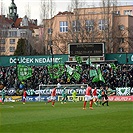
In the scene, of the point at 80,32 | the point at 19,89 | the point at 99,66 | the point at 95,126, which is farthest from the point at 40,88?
the point at 95,126

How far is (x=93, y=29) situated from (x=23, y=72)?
33.5 m

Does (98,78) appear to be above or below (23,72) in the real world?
below

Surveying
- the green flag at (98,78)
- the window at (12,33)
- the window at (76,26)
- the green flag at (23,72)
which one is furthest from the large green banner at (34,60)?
the window at (12,33)

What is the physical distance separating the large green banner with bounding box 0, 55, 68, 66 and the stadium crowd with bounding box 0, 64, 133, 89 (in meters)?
1.26

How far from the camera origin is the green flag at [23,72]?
67.7 m

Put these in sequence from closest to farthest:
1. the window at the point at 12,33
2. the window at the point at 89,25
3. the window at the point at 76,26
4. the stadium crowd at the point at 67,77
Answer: the stadium crowd at the point at 67,77
the window at the point at 76,26
the window at the point at 89,25
the window at the point at 12,33

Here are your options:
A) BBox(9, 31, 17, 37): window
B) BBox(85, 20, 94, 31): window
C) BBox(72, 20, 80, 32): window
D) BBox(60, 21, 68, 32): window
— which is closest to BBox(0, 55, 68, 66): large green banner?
BBox(72, 20, 80, 32): window

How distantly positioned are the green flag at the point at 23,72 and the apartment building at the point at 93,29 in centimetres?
2430

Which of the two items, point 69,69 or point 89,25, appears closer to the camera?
point 69,69

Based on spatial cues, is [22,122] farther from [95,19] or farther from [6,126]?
[95,19]

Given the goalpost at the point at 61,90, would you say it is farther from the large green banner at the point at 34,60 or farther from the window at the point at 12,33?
the window at the point at 12,33

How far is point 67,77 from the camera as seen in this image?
67.7 metres

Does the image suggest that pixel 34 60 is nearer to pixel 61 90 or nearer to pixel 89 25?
pixel 61 90

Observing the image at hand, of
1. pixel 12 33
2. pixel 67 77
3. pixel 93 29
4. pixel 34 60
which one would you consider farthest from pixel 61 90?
pixel 12 33
